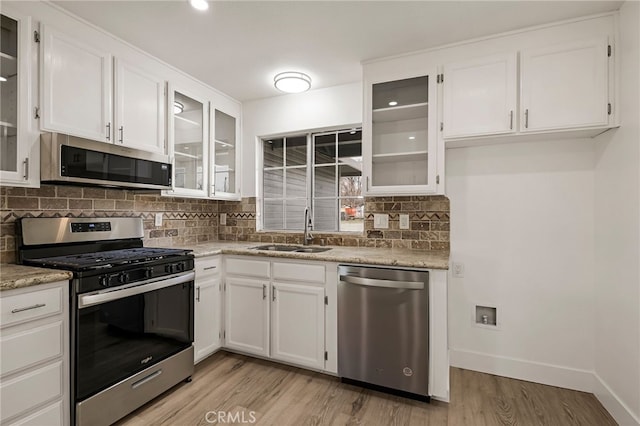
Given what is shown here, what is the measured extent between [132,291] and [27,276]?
498 millimetres

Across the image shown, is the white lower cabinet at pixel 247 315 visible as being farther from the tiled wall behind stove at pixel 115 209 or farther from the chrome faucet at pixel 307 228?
the tiled wall behind stove at pixel 115 209

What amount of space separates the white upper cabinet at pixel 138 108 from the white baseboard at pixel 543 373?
298cm

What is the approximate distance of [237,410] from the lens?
1.99 metres

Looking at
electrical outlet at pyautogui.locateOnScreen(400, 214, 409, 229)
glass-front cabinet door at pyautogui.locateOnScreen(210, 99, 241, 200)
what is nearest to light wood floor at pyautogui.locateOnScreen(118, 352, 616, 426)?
electrical outlet at pyautogui.locateOnScreen(400, 214, 409, 229)

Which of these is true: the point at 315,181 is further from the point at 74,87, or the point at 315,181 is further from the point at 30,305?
the point at 30,305

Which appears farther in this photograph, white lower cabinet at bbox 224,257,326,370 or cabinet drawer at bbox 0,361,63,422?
white lower cabinet at bbox 224,257,326,370

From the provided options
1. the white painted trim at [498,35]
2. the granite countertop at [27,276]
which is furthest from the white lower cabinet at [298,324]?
the white painted trim at [498,35]

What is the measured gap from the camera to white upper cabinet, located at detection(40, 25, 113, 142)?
1.85 meters

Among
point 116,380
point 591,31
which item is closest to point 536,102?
point 591,31

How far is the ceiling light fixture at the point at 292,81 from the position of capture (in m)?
2.66

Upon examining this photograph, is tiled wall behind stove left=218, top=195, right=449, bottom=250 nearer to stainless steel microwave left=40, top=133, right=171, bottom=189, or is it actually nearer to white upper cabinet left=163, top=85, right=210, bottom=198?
white upper cabinet left=163, top=85, right=210, bottom=198

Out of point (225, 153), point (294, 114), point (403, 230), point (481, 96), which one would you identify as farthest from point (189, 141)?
point (481, 96)

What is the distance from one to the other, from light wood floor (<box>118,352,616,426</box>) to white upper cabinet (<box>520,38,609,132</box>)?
1.82 m

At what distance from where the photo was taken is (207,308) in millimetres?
2598
